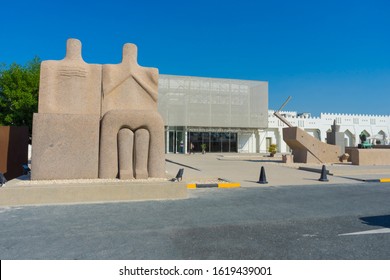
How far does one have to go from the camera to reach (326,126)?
1778 inches

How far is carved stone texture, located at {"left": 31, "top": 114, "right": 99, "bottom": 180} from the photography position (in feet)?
27.3

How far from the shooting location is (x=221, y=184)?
10.3 meters

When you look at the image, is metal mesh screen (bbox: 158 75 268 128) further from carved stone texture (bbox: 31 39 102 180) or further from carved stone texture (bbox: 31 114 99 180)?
carved stone texture (bbox: 31 114 99 180)

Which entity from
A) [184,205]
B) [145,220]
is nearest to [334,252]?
[145,220]

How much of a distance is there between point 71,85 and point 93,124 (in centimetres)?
159

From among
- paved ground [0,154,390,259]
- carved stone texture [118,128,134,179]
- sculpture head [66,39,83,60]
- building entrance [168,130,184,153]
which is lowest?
paved ground [0,154,390,259]

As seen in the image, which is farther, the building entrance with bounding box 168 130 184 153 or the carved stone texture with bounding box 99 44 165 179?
the building entrance with bounding box 168 130 184 153

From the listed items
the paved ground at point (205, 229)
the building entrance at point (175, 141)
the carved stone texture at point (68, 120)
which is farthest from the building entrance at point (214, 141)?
the paved ground at point (205, 229)

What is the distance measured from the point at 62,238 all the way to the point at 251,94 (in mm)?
37291

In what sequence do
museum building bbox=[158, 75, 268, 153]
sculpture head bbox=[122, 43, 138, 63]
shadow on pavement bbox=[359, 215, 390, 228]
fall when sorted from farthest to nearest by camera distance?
1. museum building bbox=[158, 75, 268, 153]
2. sculpture head bbox=[122, 43, 138, 63]
3. shadow on pavement bbox=[359, 215, 390, 228]

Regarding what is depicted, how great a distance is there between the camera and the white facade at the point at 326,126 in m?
43.0

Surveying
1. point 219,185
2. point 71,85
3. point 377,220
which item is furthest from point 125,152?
point 377,220

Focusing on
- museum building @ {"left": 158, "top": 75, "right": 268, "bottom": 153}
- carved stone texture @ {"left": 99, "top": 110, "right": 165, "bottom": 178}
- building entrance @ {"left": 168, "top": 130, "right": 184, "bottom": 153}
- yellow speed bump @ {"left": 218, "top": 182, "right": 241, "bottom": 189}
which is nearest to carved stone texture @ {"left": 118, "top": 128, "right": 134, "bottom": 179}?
carved stone texture @ {"left": 99, "top": 110, "right": 165, "bottom": 178}

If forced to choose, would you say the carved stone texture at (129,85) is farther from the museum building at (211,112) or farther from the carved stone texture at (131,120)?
the museum building at (211,112)
